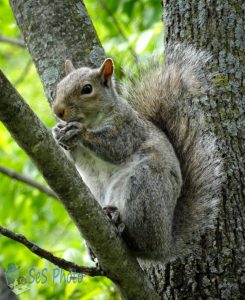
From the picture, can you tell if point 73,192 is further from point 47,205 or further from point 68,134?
point 47,205

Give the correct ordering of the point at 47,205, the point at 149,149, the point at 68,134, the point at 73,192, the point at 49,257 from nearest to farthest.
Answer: the point at 73,192
the point at 49,257
the point at 68,134
the point at 149,149
the point at 47,205

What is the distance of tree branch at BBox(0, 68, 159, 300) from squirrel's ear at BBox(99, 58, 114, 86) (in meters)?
1.09

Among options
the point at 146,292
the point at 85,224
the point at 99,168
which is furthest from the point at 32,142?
the point at 99,168

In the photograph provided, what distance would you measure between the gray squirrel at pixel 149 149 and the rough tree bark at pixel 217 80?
7 cm

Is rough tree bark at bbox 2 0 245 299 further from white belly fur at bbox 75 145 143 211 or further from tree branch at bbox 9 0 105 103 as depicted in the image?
white belly fur at bbox 75 145 143 211

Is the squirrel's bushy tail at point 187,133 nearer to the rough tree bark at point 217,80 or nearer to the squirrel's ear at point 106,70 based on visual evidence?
the rough tree bark at point 217,80

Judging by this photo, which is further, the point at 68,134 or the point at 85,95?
the point at 85,95

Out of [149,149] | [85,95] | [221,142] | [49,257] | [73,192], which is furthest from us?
[85,95]

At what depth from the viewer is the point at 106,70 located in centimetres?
326

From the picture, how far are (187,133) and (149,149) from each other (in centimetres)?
21

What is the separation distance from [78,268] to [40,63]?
1.28 meters

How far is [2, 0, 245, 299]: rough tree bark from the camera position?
281cm

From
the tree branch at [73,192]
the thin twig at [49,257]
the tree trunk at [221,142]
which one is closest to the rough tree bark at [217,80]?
the tree trunk at [221,142]

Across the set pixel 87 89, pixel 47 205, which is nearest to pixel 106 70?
pixel 87 89
